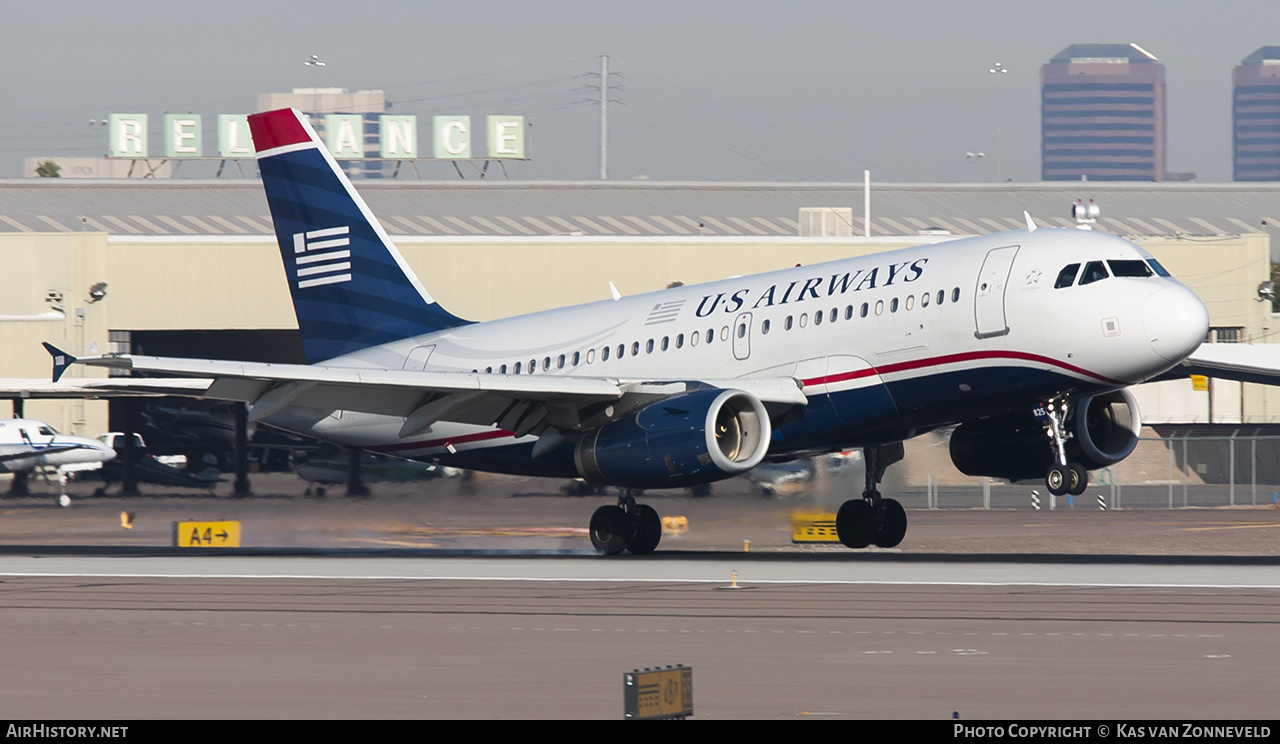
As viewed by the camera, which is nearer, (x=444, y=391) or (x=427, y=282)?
(x=444, y=391)

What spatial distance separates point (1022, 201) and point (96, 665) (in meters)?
74.0

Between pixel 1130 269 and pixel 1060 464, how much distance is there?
11.1 ft

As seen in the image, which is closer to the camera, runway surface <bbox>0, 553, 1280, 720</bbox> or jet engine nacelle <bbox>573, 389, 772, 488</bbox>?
runway surface <bbox>0, 553, 1280, 720</bbox>

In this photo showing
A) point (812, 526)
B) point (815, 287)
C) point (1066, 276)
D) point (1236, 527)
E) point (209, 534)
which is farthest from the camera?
point (1236, 527)

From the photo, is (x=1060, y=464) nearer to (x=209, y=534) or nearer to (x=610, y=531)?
(x=610, y=531)

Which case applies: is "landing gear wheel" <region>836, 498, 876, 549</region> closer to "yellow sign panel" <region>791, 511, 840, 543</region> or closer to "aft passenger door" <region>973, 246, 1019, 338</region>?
"yellow sign panel" <region>791, 511, 840, 543</region>

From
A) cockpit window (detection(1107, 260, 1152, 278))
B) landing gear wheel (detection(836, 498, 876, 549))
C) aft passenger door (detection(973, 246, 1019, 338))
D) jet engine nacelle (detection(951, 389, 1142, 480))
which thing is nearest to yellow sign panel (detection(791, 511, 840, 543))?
landing gear wheel (detection(836, 498, 876, 549))

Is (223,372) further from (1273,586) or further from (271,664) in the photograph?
(1273,586)

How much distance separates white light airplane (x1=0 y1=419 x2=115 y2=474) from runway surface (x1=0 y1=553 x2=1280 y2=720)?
1314 centimetres

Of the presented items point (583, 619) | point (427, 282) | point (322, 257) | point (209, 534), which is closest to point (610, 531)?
point (322, 257)

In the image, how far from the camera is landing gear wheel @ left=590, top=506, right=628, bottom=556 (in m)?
30.2

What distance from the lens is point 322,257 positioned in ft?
116

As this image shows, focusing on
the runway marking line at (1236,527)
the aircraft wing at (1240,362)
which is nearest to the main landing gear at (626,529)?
the runway marking line at (1236,527)

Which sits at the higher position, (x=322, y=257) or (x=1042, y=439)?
(x=322, y=257)
